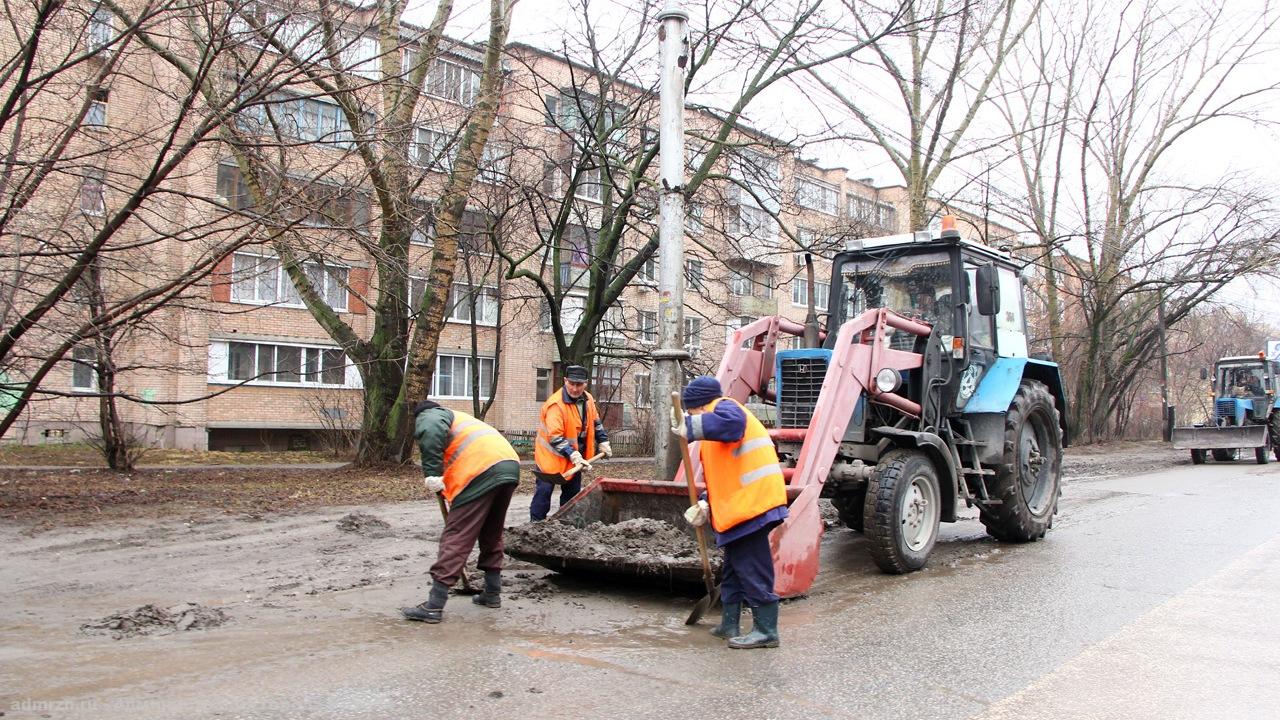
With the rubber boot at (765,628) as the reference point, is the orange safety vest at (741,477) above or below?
above

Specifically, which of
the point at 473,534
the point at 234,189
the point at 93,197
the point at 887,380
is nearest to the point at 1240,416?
the point at 887,380

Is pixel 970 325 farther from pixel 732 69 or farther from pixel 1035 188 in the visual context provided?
pixel 1035 188

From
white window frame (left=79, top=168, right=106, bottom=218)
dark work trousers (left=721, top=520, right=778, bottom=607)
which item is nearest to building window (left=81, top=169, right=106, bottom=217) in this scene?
white window frame (left=79, top=168, right=106, bottom=218)

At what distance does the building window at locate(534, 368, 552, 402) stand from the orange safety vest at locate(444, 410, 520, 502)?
27113 mm

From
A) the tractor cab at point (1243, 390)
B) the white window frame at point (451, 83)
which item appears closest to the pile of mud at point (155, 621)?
the white window frame at point (451, 83)

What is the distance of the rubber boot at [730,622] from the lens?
5.20 m

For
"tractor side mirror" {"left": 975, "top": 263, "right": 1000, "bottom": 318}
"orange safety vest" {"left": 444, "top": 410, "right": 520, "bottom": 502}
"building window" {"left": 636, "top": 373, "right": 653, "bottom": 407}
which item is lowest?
"orange safety vest" {"left": 444, "top": 410, "right": 520, "bottom": 502}

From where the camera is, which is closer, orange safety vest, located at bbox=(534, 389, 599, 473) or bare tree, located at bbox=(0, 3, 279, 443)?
bare tree, located at bbox=(0, 3, 279, 443)

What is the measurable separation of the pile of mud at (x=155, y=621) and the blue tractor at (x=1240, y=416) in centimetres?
2168

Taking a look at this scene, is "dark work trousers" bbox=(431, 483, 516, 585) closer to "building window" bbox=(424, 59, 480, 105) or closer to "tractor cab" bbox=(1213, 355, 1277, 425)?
"building window" bbox=(424, 59, 480, 105)

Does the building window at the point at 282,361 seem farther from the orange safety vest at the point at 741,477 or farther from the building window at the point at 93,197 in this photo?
the orange safety vest at the point at 741,477

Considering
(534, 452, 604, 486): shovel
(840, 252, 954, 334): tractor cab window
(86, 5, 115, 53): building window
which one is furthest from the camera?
(840, 252, 954, 334): tractor cab window

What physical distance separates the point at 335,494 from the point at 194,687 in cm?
824

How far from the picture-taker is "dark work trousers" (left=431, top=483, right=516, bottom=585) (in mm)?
5512
